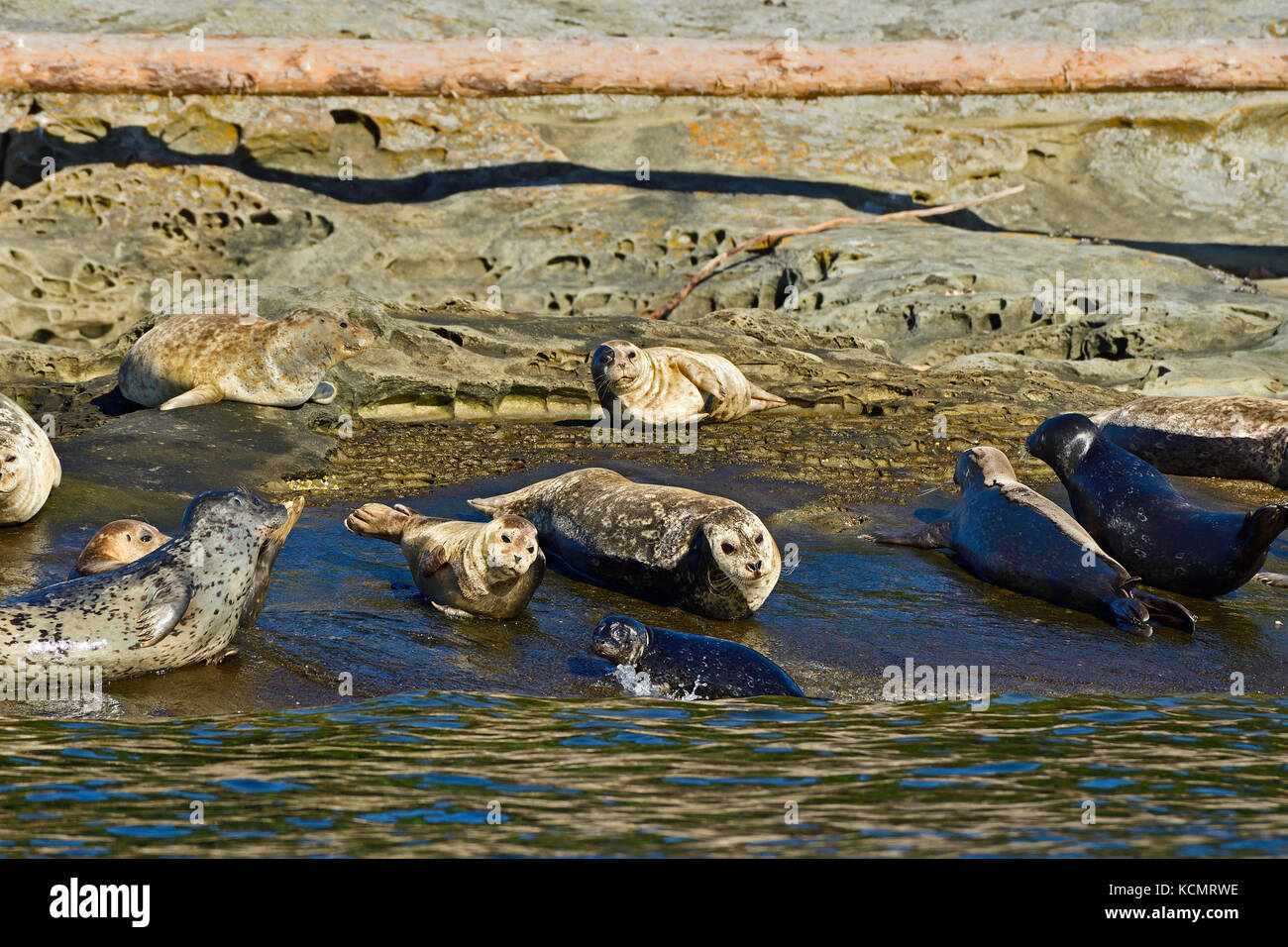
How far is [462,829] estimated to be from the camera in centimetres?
300

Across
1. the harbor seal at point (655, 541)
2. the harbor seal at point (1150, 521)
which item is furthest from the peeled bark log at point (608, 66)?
the harbor seal at point (655, 541)

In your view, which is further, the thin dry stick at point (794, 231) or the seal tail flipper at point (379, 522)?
the thin dry stick at point (794, 231)

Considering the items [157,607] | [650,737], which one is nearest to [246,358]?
[157,607]

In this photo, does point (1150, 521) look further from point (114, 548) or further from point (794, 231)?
point (794, 231)

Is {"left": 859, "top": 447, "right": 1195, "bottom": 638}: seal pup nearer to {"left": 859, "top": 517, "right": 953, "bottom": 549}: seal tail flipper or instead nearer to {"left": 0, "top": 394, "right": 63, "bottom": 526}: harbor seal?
{"left": 859, "top": 517, "right": 953, "bottom": 549}: seal tail flipper

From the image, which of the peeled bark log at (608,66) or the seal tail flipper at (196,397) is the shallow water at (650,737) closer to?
the seal tail flipper at (196,397)

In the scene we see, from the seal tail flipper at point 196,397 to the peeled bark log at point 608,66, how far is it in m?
6.24

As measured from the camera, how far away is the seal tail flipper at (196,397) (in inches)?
334

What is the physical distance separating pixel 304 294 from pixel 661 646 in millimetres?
6372

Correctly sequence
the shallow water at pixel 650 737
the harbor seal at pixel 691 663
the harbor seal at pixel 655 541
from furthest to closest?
the harbor seal at pixel 655 541 < the harbor seal at pixel 691 663 < the shallow water at pixel 650 737

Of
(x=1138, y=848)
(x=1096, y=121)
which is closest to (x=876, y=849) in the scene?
(x=1138, y=848)

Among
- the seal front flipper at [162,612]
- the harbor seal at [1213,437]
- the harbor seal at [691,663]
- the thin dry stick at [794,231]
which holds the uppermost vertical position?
the thin dry stick at [794,231]

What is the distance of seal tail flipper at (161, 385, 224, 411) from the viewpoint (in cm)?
849

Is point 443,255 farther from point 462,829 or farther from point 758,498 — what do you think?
point 462,829
